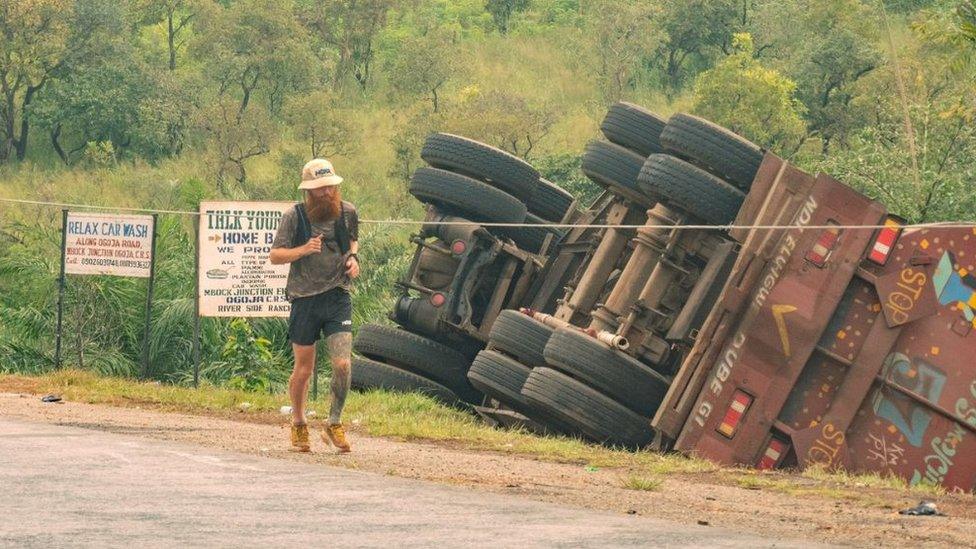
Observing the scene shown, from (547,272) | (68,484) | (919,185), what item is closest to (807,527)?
(68,484)

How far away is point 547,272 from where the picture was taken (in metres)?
17.2

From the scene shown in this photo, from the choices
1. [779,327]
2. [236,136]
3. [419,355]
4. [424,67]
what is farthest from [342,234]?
[424,67]

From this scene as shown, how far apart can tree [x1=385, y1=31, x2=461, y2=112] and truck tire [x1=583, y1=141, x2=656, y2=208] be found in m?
48.1

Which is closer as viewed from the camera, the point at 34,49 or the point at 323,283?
the point at 323,283

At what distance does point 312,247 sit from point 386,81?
2241 inches

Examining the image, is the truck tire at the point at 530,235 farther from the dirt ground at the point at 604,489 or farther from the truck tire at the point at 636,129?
the dirt ground at the point at 604,489

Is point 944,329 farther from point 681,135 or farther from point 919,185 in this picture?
point 919,185

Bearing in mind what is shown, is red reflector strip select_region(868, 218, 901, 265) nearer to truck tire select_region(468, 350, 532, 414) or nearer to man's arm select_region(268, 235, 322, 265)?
truck tire select_region(468, 350, 532, 414)

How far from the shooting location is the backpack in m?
11.4

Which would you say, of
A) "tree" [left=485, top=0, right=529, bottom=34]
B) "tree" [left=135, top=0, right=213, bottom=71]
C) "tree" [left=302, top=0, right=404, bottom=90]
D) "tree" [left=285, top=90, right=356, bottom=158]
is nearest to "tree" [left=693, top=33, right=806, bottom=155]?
"tree" [left=285, top=90, right=356, bottom=158]

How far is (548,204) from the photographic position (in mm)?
18703

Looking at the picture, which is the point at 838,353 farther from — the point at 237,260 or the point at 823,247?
the point at 237,260

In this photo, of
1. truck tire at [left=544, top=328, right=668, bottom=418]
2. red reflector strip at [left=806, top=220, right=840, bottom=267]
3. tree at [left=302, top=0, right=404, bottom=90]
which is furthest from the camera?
tree at [left=302, top=0, right=404, bottom=90]

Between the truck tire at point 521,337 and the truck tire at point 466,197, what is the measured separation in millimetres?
1849
